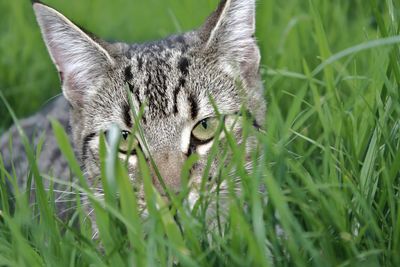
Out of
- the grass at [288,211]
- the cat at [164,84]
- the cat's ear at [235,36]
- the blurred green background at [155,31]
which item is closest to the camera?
the grass at [288,211]

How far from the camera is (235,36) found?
3359 millimetres

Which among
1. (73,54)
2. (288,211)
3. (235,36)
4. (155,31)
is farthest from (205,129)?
(155,31)

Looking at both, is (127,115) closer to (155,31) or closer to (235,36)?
(235,36)

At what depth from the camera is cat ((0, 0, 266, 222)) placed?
123 inches

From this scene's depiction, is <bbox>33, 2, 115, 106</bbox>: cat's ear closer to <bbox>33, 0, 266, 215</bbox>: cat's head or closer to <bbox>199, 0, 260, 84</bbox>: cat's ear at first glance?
<bbox>33, 0, 266, 215</bbox>: cat's head

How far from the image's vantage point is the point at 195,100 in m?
3.19

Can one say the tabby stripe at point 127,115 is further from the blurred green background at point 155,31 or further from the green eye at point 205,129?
the blurred green background at point 155,31

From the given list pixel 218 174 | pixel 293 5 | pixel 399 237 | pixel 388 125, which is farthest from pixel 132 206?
pixel 293 5

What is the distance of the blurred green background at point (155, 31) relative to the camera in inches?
183

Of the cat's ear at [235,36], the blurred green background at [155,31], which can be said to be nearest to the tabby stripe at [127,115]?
the cat's ear at [235,36]

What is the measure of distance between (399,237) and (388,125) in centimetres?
62

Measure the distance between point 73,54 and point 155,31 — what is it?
277 centimetres

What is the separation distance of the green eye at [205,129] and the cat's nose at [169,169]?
0.14m

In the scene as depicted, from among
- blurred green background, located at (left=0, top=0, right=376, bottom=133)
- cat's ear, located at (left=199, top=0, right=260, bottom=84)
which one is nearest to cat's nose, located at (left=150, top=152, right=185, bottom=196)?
cat's ear, located at (left=199, top=0, right=260, bottom=84)
